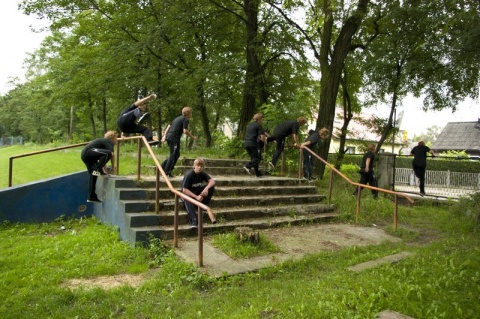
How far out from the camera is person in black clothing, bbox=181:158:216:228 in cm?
605

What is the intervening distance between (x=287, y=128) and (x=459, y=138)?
34.7 metres

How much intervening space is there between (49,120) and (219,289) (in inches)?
1591

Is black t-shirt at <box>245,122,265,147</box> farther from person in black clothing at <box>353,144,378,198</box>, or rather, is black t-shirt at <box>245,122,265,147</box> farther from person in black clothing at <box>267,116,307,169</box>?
person in black clothing at <box>353,144,378,198</box>

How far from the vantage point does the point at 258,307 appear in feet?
12.7

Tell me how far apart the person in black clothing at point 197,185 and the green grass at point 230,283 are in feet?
2.83

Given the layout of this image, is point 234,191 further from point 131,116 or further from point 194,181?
point 131,116

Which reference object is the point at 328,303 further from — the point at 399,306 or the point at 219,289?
the point at 219,289

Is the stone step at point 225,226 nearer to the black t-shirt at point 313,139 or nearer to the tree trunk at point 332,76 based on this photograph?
the black t-shirt at point 313,139

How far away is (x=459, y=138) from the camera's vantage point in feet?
122

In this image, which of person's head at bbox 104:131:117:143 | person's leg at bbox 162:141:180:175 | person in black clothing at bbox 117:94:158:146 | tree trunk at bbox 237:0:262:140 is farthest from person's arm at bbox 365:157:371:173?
person's head at bbox 104:131:117:143

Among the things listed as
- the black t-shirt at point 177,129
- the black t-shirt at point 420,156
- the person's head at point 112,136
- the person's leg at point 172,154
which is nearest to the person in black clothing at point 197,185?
the person's leg at point 172,154

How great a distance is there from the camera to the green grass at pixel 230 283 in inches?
147

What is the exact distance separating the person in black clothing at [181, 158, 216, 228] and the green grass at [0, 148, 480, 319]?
862mm

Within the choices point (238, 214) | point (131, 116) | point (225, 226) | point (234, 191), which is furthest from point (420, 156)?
point (131, 116)
